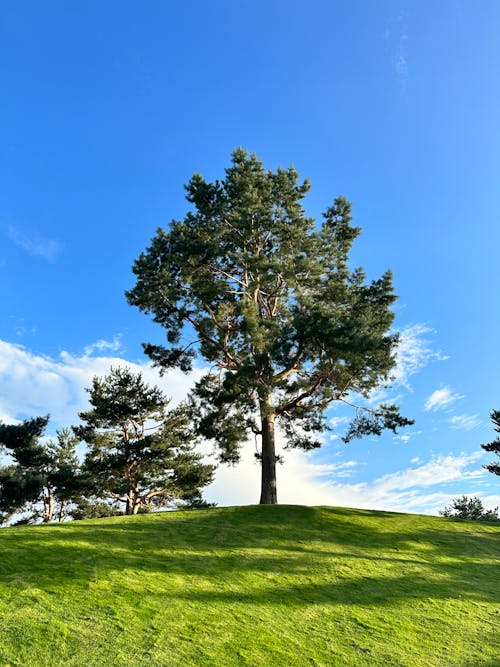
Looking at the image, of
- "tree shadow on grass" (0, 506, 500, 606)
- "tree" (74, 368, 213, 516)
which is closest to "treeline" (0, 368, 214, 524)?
"tree" (74, 368, 213, 516)

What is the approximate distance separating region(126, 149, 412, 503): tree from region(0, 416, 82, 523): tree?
12212 millimetres

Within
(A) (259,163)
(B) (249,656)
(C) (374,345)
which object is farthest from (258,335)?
(B) (249,656)

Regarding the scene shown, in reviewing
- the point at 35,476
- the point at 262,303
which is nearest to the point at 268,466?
the point at 262,303

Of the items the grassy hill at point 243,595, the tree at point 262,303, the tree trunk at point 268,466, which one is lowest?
the grassy hill at point 243,595

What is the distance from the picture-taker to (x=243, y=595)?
389 inches

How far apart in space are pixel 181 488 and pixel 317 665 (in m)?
24.9

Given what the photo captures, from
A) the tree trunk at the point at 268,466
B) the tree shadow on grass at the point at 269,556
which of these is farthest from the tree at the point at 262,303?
the tree shadow on grass at the point at 269,556

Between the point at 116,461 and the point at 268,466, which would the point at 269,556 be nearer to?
the point at 268,466

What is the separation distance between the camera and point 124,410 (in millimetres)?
30125

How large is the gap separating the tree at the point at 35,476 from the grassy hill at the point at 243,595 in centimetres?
1610

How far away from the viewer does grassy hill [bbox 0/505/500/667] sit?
24.8 ft

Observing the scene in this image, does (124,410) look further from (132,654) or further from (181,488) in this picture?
(132,654)

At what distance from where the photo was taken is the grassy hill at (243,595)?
24.8 feet

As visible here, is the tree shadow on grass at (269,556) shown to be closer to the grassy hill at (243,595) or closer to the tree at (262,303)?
the grassy hill at (243,595)
